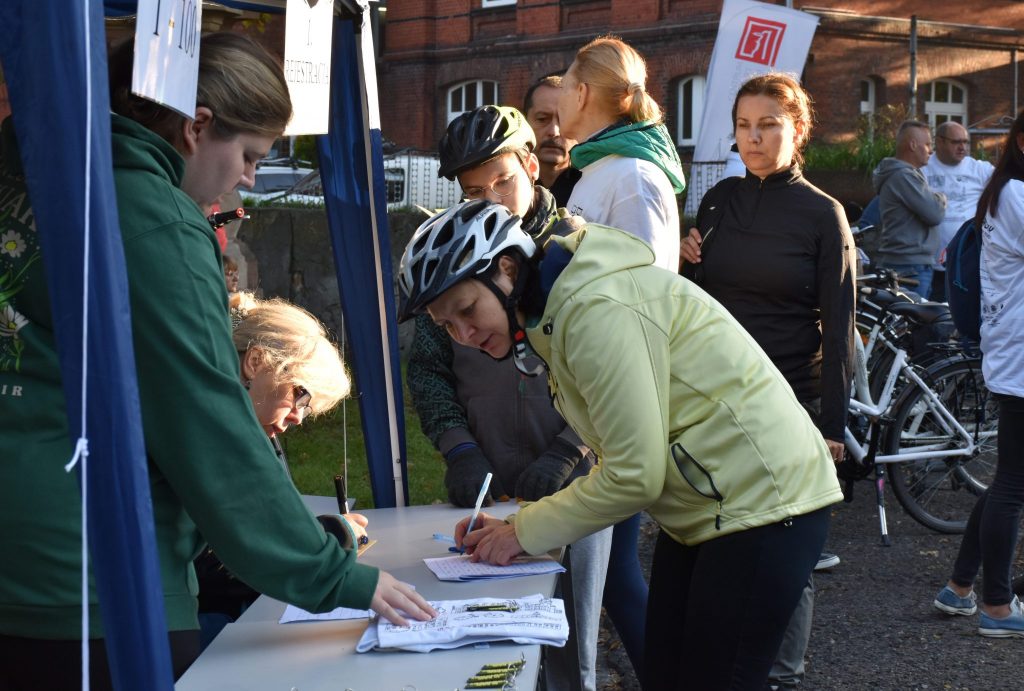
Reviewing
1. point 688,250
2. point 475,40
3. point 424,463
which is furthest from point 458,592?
point 475,40

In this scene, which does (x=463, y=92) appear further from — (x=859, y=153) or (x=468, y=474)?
(x=468, y=474)

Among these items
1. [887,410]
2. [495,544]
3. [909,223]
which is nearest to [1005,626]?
[887,410]

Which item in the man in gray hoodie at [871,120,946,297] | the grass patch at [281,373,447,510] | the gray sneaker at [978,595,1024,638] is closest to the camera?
the gray sneaker at [978,595,1024,638]

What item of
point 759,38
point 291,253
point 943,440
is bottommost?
point 943,440

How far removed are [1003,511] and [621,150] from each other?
6.57ft

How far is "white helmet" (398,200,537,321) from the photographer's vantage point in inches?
94.8

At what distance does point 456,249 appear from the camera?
95.0 inches

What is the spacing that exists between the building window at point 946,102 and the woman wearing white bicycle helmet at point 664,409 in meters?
21.8

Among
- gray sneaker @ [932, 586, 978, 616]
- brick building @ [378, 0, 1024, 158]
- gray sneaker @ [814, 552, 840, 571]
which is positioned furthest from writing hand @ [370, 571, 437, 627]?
brick building @ [378, 0, 1024, 158]

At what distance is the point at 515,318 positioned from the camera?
96.7 inches

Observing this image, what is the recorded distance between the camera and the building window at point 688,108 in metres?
22.4

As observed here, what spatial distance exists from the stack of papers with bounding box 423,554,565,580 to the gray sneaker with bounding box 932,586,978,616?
2.75 m

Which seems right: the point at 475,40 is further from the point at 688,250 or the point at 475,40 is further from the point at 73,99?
the point at 73,99

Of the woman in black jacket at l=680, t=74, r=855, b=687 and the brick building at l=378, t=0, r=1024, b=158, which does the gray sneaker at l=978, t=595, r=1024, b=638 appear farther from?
the brick building at l=378, t=0, r=1024, b=158
